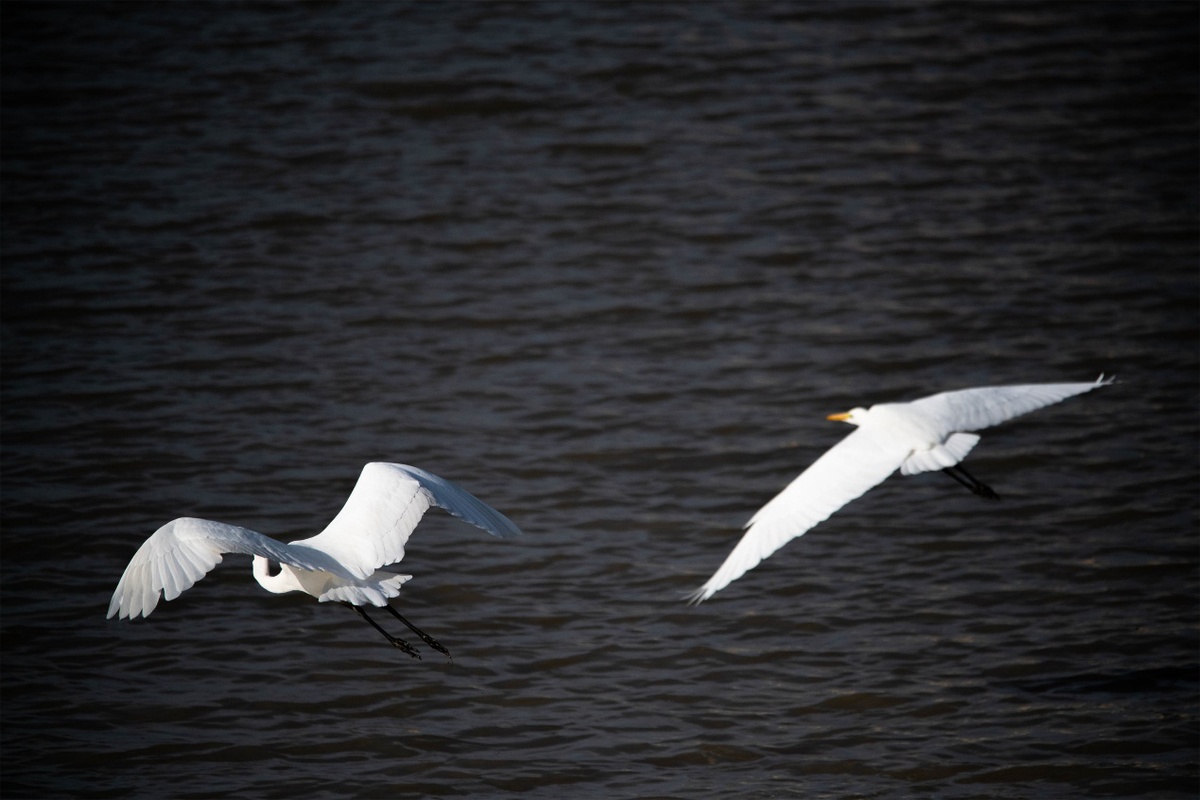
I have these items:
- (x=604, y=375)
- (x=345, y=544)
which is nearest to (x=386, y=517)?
(x=345, y=544)

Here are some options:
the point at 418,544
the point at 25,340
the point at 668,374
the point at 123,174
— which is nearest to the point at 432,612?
the point at 418,544

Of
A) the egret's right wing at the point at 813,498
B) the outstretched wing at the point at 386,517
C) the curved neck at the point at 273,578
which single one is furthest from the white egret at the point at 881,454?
the curved neck at the point at 273,578

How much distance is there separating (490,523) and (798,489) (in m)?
1.17

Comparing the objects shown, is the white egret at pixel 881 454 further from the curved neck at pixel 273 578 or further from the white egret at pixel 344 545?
the curved neck at pixel 273 578

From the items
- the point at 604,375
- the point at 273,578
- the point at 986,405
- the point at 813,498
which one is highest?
the point at 604,375

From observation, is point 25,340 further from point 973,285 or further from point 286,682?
point 973,285

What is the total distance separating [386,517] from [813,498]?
5.06 feet

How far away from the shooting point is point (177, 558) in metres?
4.18

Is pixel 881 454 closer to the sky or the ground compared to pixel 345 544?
closer to the sky

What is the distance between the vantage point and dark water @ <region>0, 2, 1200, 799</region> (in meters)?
5.41

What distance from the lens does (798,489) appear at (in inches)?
201

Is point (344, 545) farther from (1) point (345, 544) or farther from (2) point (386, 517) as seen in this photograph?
(2) point (386, 517)

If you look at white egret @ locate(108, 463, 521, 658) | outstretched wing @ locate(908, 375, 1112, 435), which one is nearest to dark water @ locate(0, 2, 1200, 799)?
white egret @ locate(108, 463, 521, 658)

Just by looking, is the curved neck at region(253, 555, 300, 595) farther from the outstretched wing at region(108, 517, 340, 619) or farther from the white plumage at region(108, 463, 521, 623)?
the outstretched wing at region(108, 517, 340, 619)
